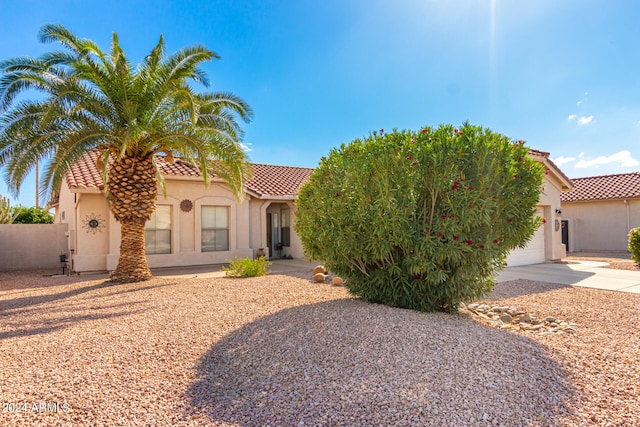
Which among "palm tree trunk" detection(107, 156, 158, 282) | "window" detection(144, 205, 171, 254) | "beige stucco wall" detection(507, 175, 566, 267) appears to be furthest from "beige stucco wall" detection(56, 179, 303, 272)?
"beige stucco wall" detection(507, 175, 566, 267)

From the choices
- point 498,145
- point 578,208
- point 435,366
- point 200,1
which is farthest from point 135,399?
point 578,208

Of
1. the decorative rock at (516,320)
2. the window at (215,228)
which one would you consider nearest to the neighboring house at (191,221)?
the window at (215,228)

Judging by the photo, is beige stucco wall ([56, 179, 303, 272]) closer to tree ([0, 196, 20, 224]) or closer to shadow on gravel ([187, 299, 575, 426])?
tree ([0, 196, 20, 224])

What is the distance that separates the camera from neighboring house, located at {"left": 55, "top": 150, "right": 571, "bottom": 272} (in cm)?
1324

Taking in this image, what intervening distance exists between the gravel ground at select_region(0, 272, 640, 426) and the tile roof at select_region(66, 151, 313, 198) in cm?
538

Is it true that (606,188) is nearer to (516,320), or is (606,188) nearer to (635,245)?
(635,245)

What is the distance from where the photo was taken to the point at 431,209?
6.20 m

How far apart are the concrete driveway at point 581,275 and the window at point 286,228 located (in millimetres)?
9710

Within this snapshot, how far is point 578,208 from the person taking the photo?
23.1 m

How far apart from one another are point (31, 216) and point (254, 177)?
16253mm

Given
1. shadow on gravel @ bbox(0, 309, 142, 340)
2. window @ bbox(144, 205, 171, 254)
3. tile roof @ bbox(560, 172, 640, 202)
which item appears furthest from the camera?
tile roof @ bbox(560, 172, 640, 202)

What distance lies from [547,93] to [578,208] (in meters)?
14.9

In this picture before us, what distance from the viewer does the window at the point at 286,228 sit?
18.6m

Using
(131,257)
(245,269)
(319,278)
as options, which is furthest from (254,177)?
(319,278)
